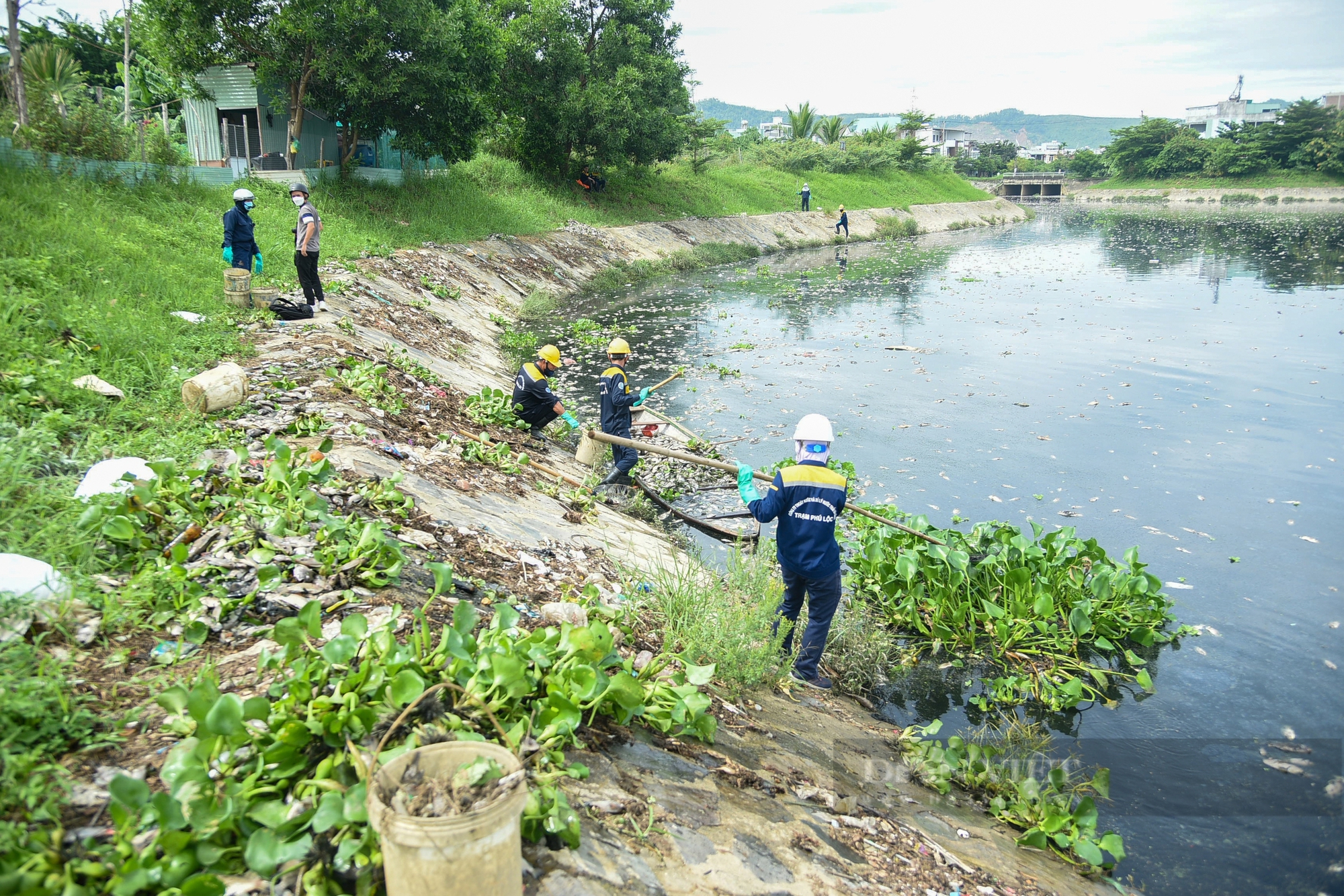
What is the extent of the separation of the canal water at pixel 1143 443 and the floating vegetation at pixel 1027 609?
28cm

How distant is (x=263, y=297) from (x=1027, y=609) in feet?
35.8

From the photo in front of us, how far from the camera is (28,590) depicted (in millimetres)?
4016

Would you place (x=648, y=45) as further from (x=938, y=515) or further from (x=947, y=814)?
(x=947, y=814)

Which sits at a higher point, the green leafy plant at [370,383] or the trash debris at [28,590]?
the green leafy plant at [370,383]

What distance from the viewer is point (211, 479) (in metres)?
5.46

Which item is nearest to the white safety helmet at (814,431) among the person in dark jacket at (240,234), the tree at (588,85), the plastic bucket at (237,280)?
the plastic bucket at (237,280)

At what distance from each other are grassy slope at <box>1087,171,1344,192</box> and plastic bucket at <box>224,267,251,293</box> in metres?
87.3

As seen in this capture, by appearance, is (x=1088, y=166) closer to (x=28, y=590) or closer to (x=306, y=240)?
(x=306, y=240)

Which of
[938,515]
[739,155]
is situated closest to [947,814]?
[938,515]

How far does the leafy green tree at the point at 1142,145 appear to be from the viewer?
82312 millimetres

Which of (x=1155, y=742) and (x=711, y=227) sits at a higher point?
(x=711, y=227)

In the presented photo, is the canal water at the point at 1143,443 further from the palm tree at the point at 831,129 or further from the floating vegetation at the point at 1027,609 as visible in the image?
the palm tree at the point at 831,129

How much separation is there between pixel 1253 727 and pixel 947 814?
10.0 ft

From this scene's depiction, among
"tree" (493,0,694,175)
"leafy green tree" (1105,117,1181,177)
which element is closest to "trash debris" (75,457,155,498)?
"tree" (493,0,694,175)
